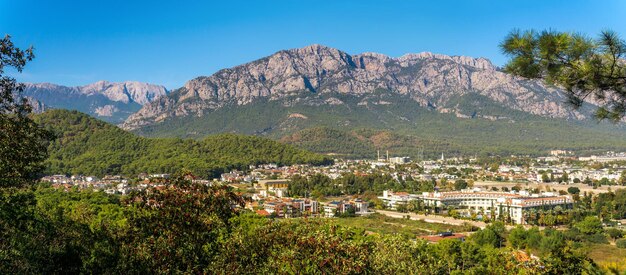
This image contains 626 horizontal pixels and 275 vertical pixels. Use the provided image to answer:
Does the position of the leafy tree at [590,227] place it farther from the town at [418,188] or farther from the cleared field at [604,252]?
the town at [418,188]

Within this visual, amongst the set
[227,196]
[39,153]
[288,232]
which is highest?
[39,153]

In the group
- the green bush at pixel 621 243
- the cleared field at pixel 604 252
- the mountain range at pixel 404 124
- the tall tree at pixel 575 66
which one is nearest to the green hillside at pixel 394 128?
the mountain range at pixel 404 124

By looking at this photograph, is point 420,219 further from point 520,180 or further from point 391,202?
point 520,180

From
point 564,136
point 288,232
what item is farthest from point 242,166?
point 564,136

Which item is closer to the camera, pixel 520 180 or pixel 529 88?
pixel 520 180

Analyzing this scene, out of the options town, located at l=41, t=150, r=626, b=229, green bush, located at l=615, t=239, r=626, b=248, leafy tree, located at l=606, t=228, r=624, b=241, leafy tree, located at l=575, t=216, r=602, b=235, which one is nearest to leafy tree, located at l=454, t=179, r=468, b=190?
town, located at l=41, t=150, r=626, b=229

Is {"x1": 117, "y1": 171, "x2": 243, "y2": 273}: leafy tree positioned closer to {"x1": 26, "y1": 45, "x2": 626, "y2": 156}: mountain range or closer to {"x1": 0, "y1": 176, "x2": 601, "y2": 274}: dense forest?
{"x1": 0, "y1": 176, "x2": 601, "y2": 274}: dense forest
